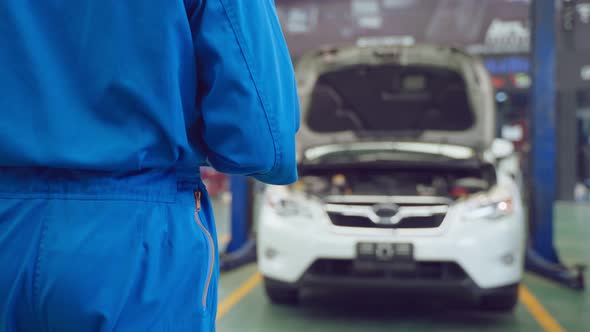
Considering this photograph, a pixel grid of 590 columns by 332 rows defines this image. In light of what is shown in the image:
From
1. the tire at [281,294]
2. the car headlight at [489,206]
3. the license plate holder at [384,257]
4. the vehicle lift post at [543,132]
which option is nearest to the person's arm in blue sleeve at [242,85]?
the license plate holder at [384,257]

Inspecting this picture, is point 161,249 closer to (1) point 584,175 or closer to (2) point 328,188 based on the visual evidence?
(2) point 328,188

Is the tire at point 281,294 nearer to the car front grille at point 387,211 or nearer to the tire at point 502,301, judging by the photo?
the car front grille at point 387,211

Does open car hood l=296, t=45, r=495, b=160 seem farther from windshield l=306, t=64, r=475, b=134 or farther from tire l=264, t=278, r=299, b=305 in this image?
tire l=264, t=278, r=299, b=305

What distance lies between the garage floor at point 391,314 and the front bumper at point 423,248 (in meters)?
0.36

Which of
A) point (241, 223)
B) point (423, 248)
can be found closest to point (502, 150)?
point (423, 248)

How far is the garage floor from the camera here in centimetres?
345

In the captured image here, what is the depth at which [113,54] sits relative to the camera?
0.87m

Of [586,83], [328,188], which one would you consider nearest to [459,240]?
[328,188]

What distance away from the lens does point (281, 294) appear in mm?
3771

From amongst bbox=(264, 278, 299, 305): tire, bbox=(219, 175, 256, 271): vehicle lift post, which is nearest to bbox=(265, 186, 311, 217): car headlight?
bbox=(264, 278, 299, 305): tire

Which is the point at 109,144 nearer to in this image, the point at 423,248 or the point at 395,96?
the point at 423,248

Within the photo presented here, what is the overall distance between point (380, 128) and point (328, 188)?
1965mm

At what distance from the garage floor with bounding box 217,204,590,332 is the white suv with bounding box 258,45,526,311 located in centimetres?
17

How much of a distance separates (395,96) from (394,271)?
2.28 meters
